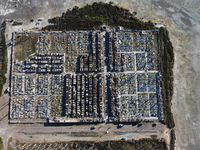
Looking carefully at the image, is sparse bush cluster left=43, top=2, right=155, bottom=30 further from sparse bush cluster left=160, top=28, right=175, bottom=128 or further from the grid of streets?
sparse bush cluster left=160, top=28, right=175, bottom=128

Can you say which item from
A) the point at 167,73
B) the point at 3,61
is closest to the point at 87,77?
the point at 167,73

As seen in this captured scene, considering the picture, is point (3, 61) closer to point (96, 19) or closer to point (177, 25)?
point (96, 19)

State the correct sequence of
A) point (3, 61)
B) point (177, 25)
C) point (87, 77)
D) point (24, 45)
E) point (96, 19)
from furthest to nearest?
1. point (177, 25)
2. point (96, 19)
3. point (24, 45)
4. point (3, 61)
5. point (87, 77)

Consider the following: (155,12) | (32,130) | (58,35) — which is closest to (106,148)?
(32,130)

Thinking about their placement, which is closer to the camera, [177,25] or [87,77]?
[87,77]

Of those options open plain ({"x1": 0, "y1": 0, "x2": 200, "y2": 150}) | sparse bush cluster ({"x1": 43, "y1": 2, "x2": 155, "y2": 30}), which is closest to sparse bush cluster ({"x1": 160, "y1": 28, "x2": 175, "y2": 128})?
open plain ({"x1": 0, "y1": 0, "x2": 200, "y2": 150})
